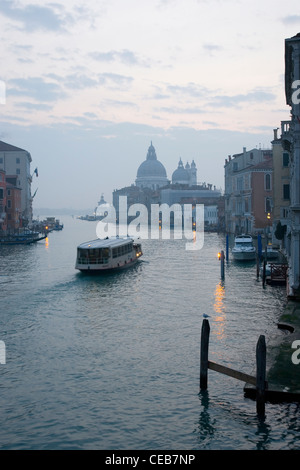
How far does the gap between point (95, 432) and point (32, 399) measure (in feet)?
9.12

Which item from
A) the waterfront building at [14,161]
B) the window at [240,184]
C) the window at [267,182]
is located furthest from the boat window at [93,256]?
the waterfront building at [14,161]

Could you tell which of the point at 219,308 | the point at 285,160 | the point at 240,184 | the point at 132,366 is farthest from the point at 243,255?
the point at 240,184

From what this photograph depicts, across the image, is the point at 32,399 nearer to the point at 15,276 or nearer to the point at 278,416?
the point at 278,416

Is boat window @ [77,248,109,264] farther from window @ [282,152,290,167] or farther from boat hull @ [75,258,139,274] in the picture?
window @ [282,152,290,167]

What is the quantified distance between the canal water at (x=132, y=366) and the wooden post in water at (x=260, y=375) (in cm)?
32

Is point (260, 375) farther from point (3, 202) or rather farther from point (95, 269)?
point (3, 202)

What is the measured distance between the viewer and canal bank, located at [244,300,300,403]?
13.8 m

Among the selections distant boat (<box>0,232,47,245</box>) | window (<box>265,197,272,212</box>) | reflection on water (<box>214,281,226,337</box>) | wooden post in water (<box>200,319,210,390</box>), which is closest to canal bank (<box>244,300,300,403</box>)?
wooden post in water (<box>200,319,210,390</box>)

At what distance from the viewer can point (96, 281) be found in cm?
3738

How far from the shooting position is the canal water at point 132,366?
1298 centimetres

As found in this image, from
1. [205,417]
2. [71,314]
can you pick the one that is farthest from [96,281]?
[205,417]

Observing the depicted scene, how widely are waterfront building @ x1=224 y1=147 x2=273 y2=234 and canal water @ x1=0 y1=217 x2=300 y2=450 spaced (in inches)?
1517

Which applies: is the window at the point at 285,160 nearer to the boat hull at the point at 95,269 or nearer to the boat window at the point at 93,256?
the boat hull at the point at 95,269

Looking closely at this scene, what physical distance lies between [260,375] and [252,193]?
61.5m
